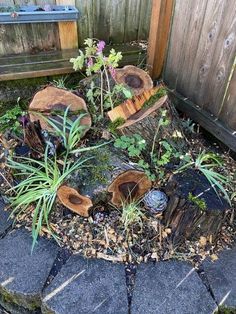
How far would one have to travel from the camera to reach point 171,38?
2.43m

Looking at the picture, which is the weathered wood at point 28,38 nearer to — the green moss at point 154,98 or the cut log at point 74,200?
the green moss at point 154,98

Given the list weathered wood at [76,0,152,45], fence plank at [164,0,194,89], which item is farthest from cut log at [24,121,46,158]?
weathered wood at [76,0,152,45]

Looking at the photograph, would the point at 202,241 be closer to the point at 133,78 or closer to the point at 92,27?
the point at 133,78

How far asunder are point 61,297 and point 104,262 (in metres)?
0.29

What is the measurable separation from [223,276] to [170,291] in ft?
1.02

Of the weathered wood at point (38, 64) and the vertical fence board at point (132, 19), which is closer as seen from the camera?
the weathered wood at point (38, 64)

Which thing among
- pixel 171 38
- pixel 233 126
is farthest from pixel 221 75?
pixel 171 38

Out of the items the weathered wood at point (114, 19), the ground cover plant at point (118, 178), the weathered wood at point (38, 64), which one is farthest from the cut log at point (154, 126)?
the weathered wood at point (114, 19)

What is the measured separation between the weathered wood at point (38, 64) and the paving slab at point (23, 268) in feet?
4.69

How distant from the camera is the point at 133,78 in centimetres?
216

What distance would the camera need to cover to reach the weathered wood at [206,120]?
217 cm

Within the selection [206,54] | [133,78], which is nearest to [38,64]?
[133,78]

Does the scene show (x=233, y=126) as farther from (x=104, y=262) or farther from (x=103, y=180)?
(x=104, y=262)

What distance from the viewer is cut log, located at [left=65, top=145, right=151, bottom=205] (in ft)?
5.66
